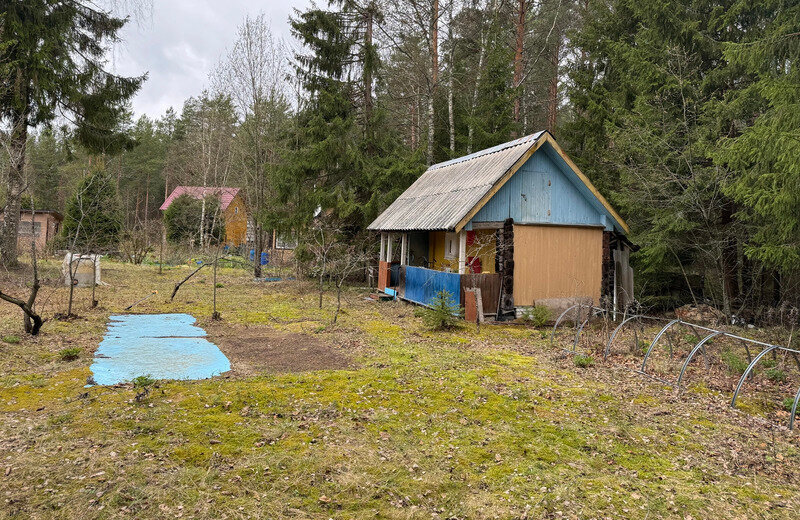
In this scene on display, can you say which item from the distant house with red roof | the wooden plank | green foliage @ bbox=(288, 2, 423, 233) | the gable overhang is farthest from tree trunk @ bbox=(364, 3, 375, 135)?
the distant house with red roof

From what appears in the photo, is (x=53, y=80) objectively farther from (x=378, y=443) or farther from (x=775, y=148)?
(x=775, y=148)

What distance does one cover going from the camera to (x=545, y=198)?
49.0 ft

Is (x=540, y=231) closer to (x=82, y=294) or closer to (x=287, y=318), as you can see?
(x=287, y=318)

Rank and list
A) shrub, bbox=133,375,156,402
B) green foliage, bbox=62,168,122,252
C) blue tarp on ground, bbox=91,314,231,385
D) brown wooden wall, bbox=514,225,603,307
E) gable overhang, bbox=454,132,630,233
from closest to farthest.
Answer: shrub, bbox=133,375,156,402
blue tarp on ground, bbox=91,314,231,385
gable overhang, bbox=454,132,630,233
brown wooden wall, bbox=514,225,603,307
green foliage, bbox=62,168,122,252

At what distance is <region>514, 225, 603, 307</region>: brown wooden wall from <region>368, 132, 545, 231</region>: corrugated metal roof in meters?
1.80

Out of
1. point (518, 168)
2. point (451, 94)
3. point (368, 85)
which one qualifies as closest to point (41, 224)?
point (368, 85)

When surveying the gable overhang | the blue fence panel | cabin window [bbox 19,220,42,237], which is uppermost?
the gable overhang

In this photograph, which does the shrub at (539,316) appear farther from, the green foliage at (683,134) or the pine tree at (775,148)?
the pine tree at (775,148)

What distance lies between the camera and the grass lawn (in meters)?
4.44

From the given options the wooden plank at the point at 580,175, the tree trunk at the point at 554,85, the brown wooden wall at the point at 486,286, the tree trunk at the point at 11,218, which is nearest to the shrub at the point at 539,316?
the brown wooden wall at the point at 486,286

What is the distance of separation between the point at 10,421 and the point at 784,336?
15073 millimetres

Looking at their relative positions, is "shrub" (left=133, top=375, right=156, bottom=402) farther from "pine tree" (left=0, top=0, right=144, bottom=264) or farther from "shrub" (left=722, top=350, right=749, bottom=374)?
"pine tree" (left=0, top=0, right=144, bottom=264)

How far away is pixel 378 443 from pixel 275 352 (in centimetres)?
472

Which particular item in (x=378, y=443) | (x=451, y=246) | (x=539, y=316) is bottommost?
(x=378, y=443)
